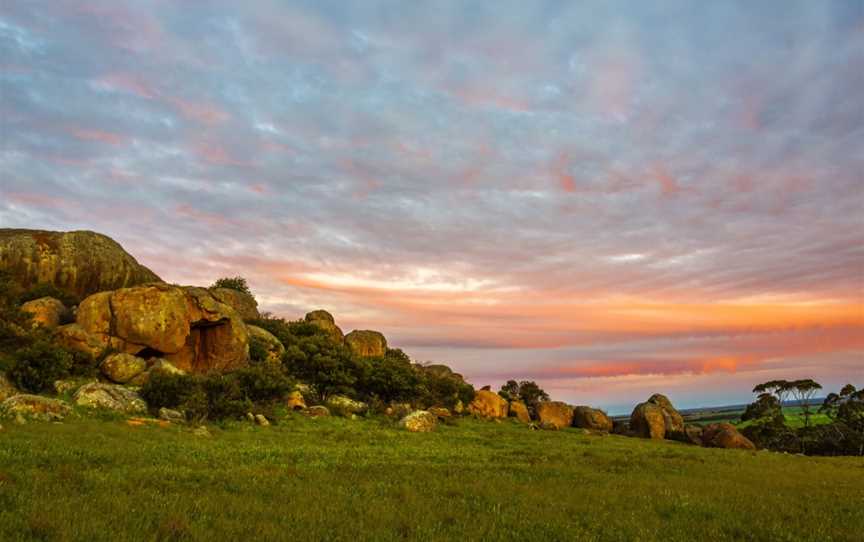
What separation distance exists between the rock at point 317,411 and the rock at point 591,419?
38.4m

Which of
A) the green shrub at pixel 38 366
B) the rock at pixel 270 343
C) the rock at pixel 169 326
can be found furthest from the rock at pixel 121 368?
the rock at pixel 270 343

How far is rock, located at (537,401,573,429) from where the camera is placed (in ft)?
224

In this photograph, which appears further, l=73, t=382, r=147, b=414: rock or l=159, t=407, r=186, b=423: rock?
l=159, t=407, r=186, b=423: rock

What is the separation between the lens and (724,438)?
58250 millimetres

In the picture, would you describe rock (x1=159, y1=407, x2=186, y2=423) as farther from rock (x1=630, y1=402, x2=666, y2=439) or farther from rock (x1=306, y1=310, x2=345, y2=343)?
rock (x1=630, y1=402, x2=666, y2=439)

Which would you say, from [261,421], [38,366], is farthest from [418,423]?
[38,366]

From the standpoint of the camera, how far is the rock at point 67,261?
152 ft

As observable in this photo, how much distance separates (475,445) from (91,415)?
2089cm

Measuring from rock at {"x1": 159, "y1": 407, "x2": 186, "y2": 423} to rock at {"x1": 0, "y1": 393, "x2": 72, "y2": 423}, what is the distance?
4.81 metres

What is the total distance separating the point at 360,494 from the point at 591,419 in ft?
193

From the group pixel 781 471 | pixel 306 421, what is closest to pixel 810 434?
pixel 781 471

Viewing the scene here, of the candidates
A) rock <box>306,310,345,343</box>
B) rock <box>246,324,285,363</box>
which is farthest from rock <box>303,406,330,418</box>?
rock <box>306,310,345,343</box>

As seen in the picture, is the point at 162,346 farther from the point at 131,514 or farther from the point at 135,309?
the point at 131,514

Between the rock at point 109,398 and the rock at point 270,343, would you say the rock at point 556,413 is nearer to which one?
the rock at point 270,343
